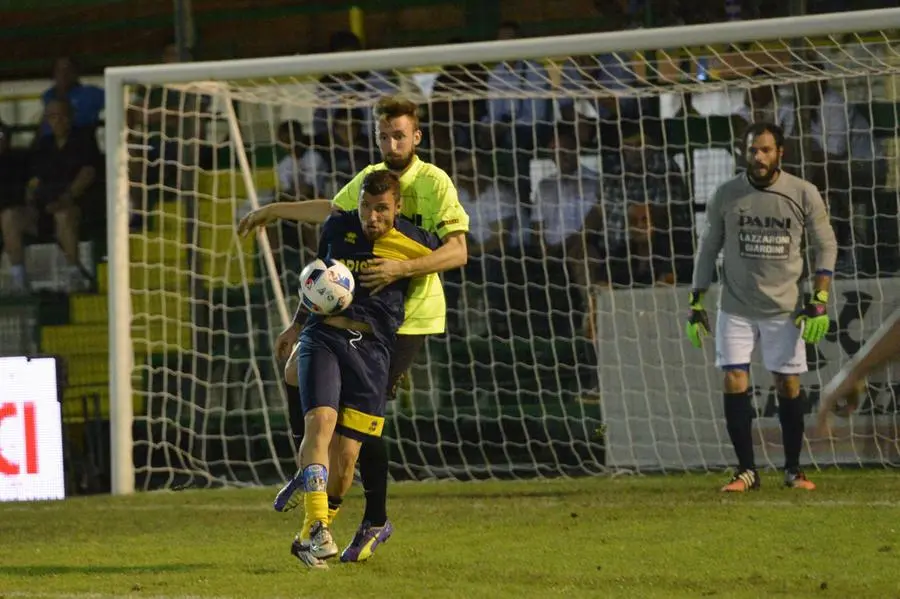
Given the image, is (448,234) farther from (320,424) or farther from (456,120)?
(456,120)

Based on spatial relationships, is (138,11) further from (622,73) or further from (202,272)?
(622,73)

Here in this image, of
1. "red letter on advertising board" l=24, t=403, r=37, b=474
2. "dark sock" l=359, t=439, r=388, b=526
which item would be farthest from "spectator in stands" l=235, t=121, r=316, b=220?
"dark sock" l=359, t=439, r=388, b=526

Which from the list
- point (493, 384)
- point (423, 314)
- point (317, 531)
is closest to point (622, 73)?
point (493, 384)

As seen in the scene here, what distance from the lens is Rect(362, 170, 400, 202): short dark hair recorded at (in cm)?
609

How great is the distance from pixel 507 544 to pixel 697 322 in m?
2.77

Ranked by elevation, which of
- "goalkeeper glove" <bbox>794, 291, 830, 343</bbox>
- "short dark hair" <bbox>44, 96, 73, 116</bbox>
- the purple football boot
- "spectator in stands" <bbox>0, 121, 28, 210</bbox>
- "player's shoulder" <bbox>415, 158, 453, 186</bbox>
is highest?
"short dark hair" <bbox>44, 96, 73, 116</bbox>

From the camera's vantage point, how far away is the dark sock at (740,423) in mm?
9086

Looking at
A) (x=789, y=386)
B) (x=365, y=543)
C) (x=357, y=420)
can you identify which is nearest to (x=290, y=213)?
(x=357, y=420)

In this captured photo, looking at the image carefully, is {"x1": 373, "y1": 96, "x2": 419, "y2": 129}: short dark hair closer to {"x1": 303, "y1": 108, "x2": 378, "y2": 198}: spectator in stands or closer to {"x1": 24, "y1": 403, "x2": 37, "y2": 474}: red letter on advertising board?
{"x1": 24, "y1": 403, "x2": 37, "y2": 474}: red letter on advertising board

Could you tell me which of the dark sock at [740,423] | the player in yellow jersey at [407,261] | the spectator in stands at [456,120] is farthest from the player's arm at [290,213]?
the spectator in stands at [456,120]

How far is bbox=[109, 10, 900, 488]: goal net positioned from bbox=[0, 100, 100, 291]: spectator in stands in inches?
50.7

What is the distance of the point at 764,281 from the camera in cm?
912

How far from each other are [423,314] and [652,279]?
4902mm

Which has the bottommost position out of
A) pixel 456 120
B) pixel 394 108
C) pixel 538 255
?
pixel 538 255
